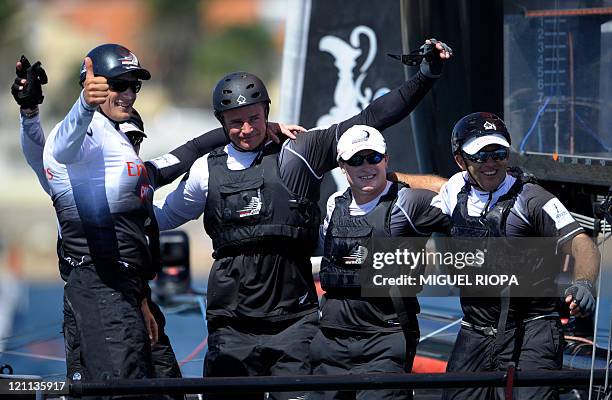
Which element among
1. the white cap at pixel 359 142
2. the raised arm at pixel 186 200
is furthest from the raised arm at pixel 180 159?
the white cap at pixel 359 142

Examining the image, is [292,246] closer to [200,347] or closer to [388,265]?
[388,265]

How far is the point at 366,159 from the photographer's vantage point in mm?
4898

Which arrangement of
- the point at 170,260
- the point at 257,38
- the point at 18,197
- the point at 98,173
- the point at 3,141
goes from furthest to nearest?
the point at 257,38 → the point at 3,141 → the point at 18,197 → the point at 170,260 → the point at 98,173

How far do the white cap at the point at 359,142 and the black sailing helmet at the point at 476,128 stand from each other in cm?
35

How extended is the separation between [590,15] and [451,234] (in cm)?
170

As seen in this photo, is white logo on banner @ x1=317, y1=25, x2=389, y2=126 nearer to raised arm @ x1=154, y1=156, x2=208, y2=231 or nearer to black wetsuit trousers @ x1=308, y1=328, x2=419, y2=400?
raised arm @ x1=154, y1=156, x2=208, y2=231

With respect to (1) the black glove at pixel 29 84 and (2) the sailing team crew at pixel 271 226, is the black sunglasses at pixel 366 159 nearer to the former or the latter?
(2) the sailing team crew at pixel 271 226

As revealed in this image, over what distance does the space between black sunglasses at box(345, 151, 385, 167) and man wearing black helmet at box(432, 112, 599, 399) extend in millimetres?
302

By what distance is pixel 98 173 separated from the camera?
4.74 metres

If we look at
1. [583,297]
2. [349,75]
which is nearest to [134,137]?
[583,297]

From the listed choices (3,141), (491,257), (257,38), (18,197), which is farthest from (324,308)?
(257,38)

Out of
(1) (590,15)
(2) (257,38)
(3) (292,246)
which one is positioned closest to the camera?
(3) (292,246)

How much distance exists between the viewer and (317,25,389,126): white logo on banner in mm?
8125

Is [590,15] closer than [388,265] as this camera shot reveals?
No
